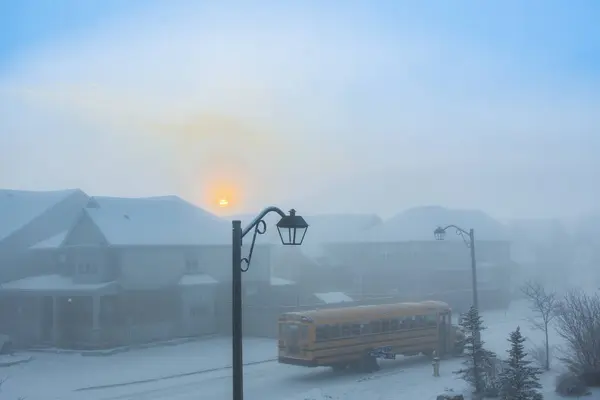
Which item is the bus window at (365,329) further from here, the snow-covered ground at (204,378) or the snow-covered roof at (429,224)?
the snow-covered roof at (429,224)

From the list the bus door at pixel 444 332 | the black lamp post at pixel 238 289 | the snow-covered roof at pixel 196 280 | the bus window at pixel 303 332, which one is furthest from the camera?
the snow-covered roof at pixel 196 280

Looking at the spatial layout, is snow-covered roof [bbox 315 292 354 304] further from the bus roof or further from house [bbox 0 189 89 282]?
house [bbox 0 189 89 282]

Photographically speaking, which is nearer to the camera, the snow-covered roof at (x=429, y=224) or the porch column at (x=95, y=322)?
the porch column at (x=95, y=322)

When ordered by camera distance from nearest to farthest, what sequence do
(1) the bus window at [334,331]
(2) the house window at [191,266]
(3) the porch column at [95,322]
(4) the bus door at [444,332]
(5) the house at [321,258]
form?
1. (1) the bus window at [334,331]
2. (4) the bus door at [444,332]
3. (3) the porch column at [95,322]
4. (2) the house window at [191,266]
5. (5) the house at [321,258]

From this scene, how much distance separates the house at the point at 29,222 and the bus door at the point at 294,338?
876 inches

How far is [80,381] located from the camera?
2800 cm

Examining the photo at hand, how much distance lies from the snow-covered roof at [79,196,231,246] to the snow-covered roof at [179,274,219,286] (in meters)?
2.19

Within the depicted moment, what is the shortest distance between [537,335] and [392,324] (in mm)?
13100

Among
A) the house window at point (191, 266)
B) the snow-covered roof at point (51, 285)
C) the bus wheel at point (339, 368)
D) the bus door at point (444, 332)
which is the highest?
the house window at point (191, 266)

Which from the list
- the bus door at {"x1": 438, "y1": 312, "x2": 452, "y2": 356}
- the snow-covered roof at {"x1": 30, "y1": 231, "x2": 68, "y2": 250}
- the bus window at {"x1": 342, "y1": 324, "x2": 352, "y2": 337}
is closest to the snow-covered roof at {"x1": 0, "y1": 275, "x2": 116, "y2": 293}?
the snow-covered roof at {"x1": 30, "y1": 231, "x2": 68, "y2": 250}

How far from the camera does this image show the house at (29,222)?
1742 inches

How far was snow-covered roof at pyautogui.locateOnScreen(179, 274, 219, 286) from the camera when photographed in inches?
1679

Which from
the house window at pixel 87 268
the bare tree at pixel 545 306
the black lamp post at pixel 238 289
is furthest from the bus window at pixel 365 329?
the black lamp post at pixel 238 289

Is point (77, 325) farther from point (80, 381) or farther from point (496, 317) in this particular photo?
point (496, 317)
